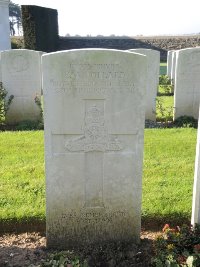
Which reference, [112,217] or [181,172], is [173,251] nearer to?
[112,217]

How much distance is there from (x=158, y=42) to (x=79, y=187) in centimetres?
3071

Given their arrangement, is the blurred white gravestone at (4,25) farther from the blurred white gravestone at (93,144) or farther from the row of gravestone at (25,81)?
the blurred white gravestone at (93,144)

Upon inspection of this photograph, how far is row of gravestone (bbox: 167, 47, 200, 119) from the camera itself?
26.5 ft

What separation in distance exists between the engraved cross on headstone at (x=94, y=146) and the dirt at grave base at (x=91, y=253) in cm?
43

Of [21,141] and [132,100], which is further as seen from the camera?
[21,141]

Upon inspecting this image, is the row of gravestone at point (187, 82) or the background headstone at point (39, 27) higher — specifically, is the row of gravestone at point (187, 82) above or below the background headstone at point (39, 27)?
below

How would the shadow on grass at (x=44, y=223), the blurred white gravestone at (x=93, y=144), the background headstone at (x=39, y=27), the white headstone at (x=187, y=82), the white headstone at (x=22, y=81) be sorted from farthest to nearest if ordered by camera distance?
1. the background headstone at (x=39, y=27)
2. the white headstone at (x=187, y=82)
3. the white headstone at (x=22, y=81)
4. the shadow on grass at (x=44, y=223)
5. the blurred white gravestone at (x=93, y=144)

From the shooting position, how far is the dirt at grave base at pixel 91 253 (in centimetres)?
311

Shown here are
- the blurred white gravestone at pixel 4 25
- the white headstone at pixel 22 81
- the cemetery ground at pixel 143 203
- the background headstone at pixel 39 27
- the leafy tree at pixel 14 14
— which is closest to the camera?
the cemetery ground at pixel 143 203

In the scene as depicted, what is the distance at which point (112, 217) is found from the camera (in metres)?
3.36

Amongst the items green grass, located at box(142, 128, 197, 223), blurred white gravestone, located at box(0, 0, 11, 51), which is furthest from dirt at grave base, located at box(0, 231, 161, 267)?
blurred white gravestone, located at box(0, 0, 11, 51)

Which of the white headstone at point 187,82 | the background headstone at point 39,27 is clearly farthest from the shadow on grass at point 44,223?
the background headstone at point 39,27

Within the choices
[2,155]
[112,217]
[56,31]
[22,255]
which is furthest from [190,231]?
[56,31]

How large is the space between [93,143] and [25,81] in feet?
17.3
